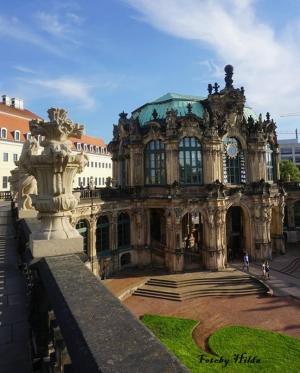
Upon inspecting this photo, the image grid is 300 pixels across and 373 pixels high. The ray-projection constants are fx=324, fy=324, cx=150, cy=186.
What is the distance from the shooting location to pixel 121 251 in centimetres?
3619

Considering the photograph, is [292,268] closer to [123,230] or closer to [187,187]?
[187,187]

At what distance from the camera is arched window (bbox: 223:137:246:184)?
126ft

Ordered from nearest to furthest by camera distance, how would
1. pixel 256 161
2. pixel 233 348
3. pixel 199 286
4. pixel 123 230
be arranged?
pixel 233 348
pixel 199 286
pixel 123 230
pixel 256 161

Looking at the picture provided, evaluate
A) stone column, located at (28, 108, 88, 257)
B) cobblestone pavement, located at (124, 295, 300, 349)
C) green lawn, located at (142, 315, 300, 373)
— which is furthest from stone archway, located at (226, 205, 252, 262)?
stone column, located at (28, 108, 88, 257)

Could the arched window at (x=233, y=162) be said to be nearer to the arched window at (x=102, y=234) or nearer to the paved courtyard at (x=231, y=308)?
the paved courtyard at (x=231, y=308)

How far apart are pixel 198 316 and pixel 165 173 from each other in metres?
16.3

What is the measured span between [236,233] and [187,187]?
11249mm

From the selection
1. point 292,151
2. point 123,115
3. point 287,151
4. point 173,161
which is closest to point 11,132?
point 123,115

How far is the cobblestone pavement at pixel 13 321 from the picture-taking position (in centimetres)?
439

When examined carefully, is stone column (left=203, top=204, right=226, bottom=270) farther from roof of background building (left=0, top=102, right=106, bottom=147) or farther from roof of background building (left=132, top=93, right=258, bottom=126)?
roof of background building (left=0, top=102, right=106, bottom=147)

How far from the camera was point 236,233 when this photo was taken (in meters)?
42.2

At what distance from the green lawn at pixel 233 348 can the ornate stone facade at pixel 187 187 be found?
40.5ft

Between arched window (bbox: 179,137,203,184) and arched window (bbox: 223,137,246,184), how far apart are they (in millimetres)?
3756

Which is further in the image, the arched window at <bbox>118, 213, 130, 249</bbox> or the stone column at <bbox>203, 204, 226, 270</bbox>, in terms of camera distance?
the arched window at <bbox>118, 213, 130, 249</bbox>
